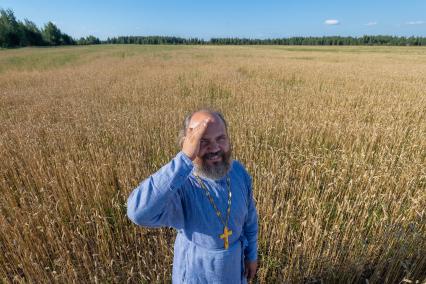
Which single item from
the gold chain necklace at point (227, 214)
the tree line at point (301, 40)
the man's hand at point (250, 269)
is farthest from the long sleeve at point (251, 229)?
the tree line at point (301, 40)

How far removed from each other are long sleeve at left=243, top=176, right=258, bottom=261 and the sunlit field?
454 millimetres

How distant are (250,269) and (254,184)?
4.34ft

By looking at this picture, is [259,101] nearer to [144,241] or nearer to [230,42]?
[144,241]

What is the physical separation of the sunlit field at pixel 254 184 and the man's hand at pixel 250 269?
0.32 meters

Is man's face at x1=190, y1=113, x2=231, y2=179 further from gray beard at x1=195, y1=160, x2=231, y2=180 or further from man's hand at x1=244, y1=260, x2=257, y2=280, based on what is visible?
man's hand at x1=244, y1=260, x2=257, y2=280

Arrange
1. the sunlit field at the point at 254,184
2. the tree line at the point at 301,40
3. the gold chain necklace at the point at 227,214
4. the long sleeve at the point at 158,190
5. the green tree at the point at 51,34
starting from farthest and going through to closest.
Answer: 1. the tree line at the point at 301,40
2. the green tree at the point at 51,34
3. the sunlit field at the point at 254,184
4. the gold chain necklace at the point at 227,214
5. the long sleeve at the point at 158,190

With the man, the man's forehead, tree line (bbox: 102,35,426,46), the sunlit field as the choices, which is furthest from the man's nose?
tree line (bbox: 102,35,426,46)

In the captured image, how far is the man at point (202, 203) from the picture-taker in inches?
47.4

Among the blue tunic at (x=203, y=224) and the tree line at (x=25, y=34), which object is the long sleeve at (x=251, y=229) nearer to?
the blue tunic at (x=203, y=224)

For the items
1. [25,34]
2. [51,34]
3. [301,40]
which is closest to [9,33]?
[25,34]

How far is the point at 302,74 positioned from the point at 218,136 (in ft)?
40.4

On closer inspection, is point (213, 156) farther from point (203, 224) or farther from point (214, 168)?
point (203, 224)

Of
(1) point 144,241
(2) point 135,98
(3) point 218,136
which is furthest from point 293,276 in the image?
(2) point 135,98

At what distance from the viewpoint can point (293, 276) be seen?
2.20 metres
